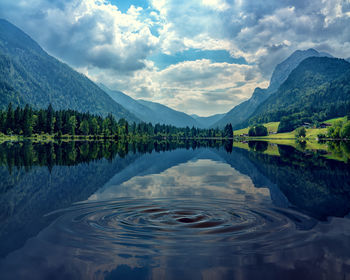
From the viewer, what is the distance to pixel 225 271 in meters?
10.5

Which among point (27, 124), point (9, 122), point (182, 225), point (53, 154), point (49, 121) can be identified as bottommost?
point (182, 225)

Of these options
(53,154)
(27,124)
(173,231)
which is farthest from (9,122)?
(173,231)

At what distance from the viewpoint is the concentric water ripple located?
1341 cm

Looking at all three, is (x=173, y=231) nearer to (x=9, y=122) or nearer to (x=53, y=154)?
(x=53, y=154)

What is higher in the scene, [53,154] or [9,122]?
[9,122]

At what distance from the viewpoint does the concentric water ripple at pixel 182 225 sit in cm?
1341

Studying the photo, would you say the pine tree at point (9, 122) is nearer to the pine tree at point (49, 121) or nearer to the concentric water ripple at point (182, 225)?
the pine tree at point (49, 121)

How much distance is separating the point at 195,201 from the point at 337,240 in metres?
10.8

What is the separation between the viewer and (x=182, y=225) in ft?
53.1

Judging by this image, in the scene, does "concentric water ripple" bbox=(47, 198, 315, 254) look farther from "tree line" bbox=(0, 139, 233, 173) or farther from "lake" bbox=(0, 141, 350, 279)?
"tree line" bbox=(0, 139, 233, 173)

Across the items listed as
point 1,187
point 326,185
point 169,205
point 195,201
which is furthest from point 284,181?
point 1,187

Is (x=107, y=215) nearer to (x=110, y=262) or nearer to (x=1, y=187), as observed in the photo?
(x=110, y=262)

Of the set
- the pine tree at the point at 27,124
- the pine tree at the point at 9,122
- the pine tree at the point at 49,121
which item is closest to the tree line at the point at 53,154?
the pine tree at the point at 27,124

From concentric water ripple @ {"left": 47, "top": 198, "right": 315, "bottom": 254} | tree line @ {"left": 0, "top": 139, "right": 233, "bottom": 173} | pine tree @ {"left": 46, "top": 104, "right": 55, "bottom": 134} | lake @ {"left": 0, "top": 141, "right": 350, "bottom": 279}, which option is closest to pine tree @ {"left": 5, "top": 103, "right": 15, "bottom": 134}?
pine tree @ {"left": 46, "top": 104, "right": 55, "bottom": 134}
